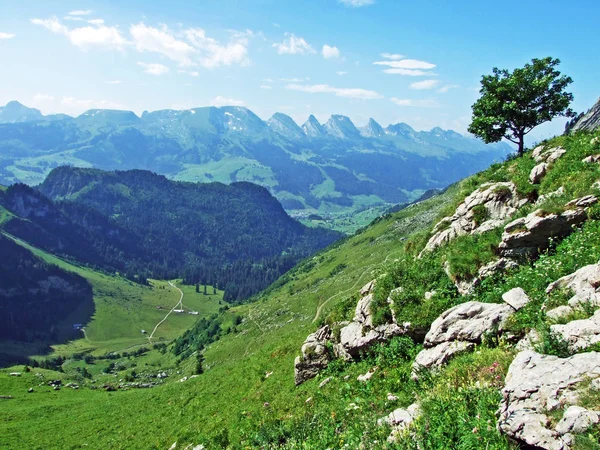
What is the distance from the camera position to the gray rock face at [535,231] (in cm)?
1886

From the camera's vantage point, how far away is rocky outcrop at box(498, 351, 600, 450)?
8.67m

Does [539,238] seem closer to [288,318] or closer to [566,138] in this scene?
[566,138]

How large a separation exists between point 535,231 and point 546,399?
38.6 feet

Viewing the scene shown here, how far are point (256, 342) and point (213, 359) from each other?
1595 cm

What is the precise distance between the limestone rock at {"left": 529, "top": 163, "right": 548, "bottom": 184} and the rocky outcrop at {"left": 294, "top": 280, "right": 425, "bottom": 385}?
489 inches

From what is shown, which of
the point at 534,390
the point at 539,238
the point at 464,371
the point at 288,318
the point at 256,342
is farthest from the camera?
the point at 288,318

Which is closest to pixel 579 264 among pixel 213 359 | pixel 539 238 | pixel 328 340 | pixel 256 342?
pixel 539 238

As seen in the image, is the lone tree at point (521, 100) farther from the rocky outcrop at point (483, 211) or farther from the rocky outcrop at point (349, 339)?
the rocky outcrop at point (349, 339)

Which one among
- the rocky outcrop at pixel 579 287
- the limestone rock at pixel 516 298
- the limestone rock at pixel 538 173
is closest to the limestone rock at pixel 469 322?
the limestone rock at pixel 516 298

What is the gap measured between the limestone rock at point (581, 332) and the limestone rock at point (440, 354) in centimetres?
386

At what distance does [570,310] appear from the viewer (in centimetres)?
1338

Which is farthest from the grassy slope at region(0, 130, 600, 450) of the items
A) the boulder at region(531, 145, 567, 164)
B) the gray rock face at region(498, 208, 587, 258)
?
the gray rock face at region(498, 208, 587, 258)

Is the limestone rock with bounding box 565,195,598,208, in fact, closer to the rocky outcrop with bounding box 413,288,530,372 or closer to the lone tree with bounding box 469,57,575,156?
the rocky outcrop with bounding box 413,288,530,372

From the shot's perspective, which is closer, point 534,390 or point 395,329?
point 534,390
